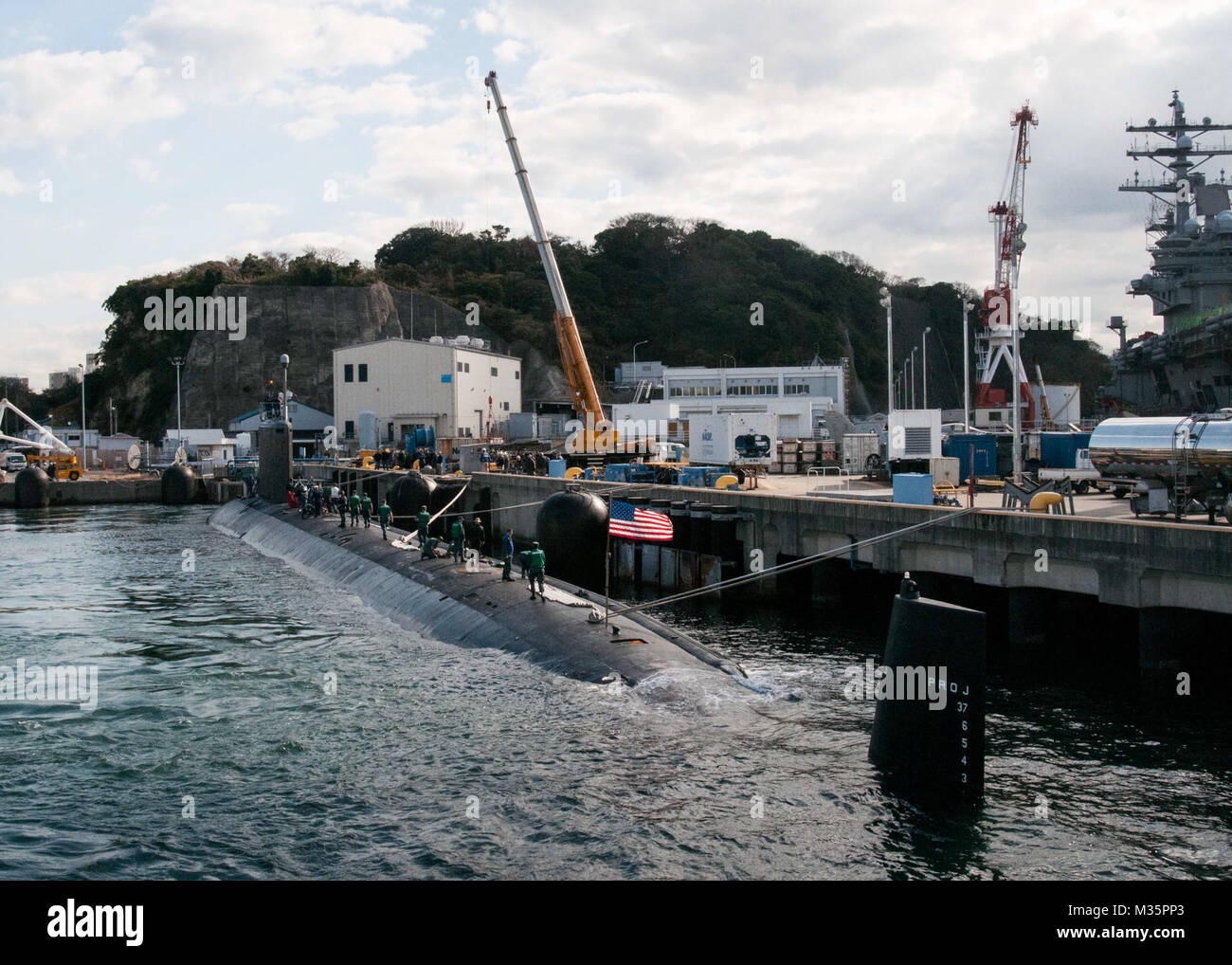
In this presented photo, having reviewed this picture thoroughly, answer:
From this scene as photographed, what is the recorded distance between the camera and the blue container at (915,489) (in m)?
29.3

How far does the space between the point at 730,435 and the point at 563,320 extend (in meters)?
15.0

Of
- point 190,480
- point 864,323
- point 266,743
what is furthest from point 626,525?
point 864,323

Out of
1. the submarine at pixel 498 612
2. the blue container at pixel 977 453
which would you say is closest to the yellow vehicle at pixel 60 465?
the submarine at pixel 498 612

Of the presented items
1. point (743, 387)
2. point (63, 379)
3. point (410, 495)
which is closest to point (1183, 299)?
point (743, 387)

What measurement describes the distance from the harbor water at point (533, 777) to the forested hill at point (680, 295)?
335 ft

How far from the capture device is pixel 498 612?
973 inches

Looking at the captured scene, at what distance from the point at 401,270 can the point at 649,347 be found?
34758 mm

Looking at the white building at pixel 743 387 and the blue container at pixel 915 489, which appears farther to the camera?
the white building at pixel 743 387

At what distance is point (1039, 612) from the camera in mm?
25047

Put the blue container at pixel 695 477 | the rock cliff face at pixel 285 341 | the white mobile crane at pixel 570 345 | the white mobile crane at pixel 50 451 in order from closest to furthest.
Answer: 1. the blue container at pixel 695 477
2. the white mobile crane at pixel 570 345
3. the white mobile crane at pixel 50 451
4. the rock cliff face at pixel 285 341

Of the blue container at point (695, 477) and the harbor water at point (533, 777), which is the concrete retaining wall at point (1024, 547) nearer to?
the harbor water at point (533, 777)

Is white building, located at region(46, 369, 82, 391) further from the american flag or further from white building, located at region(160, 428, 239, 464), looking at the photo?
the american flag

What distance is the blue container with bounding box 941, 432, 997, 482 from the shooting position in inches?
1732

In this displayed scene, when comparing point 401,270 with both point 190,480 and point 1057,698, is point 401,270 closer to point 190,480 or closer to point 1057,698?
point 190,480
